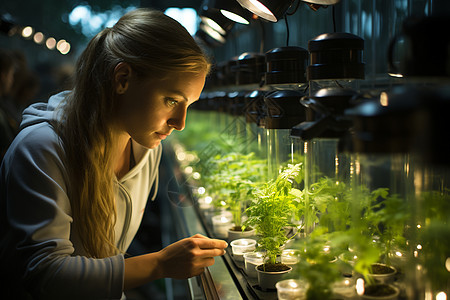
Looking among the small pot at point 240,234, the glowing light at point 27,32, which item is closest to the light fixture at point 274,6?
the small pot at point 240,234

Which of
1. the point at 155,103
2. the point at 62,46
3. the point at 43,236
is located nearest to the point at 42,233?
the point at 43,236

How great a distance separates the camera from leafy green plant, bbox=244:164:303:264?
Result: 4.90 ft

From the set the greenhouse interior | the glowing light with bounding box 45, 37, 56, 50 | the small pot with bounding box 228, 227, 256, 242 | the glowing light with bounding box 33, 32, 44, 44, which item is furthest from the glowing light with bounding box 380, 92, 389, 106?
the glowing light with bounding box 45, 37, 56, 50

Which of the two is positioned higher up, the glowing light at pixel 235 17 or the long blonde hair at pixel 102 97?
the glowing light at pixel 235 17

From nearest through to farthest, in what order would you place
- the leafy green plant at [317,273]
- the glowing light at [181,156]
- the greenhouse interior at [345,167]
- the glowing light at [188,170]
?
the greenhouse interior at [345,167] → the leafy green plant at [317,273] → the glowing light at [188,170] → the glowing light at [181,156]

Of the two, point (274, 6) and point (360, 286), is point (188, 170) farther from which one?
point (360, 286)

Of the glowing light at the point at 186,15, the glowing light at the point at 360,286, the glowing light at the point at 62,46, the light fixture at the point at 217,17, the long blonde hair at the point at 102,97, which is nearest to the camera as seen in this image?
the glowing light at the point at 360,286

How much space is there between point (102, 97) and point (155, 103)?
0.21 metres

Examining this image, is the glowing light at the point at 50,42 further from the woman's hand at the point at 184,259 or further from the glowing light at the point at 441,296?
the glowing light at the point at 441,296

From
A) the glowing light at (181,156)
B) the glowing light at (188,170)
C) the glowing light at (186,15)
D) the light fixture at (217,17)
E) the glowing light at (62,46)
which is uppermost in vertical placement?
the glowing light at (186,15)

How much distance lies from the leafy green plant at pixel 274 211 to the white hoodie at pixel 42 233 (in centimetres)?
49

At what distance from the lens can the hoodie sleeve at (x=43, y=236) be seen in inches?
55.3

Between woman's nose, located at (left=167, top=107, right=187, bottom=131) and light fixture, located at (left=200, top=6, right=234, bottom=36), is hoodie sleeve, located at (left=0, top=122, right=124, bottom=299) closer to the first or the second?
woman's nose, located at (left=167, top=107, right=187, bottom=131)

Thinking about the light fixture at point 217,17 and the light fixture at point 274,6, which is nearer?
the light fixture at point 274,6
